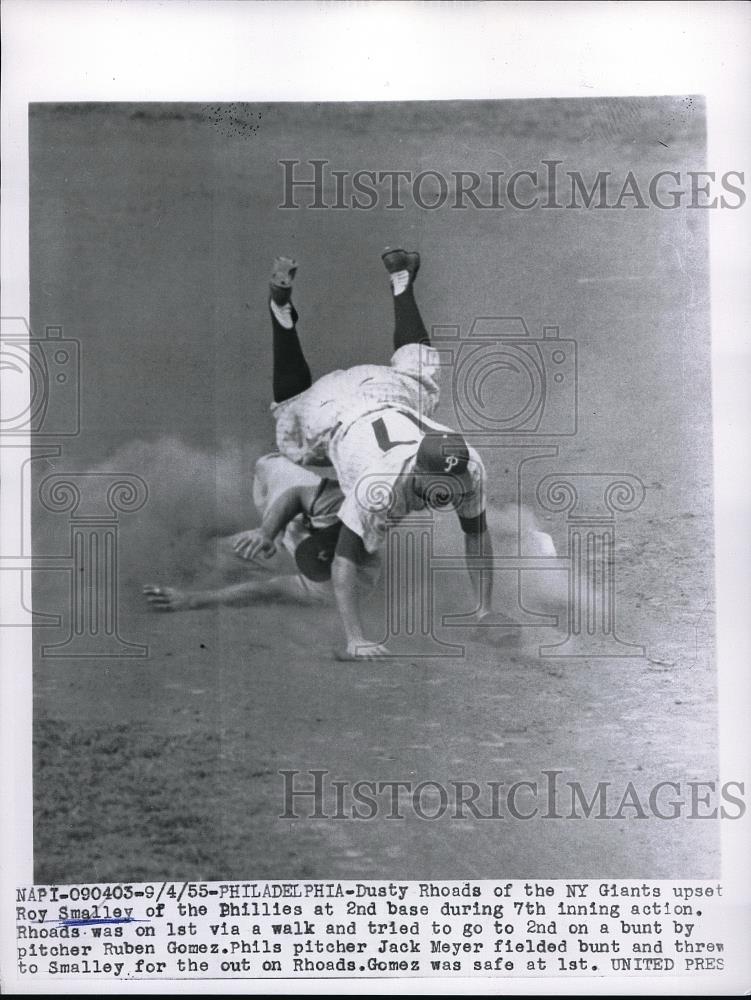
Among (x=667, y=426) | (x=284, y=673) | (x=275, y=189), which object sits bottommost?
(x=284, y=673)

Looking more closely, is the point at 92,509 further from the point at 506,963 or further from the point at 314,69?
the point at 506,963

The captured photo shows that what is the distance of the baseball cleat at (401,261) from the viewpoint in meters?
3.56

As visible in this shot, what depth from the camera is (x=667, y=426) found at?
11.7ft

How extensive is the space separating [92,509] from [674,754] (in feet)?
7.49

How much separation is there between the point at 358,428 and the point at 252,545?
0.58 metres

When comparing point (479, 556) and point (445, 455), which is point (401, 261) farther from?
point (479, 556)

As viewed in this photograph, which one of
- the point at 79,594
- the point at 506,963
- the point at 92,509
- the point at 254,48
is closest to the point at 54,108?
the point at 254,48

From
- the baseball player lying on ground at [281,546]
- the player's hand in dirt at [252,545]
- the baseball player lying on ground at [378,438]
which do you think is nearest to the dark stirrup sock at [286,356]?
the baseball player lying on ground at [378,438]

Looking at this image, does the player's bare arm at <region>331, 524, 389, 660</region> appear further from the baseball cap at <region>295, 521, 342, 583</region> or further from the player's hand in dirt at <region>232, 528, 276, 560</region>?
the player's hand in dirt at <region>232, 528, 276, 560</region>
